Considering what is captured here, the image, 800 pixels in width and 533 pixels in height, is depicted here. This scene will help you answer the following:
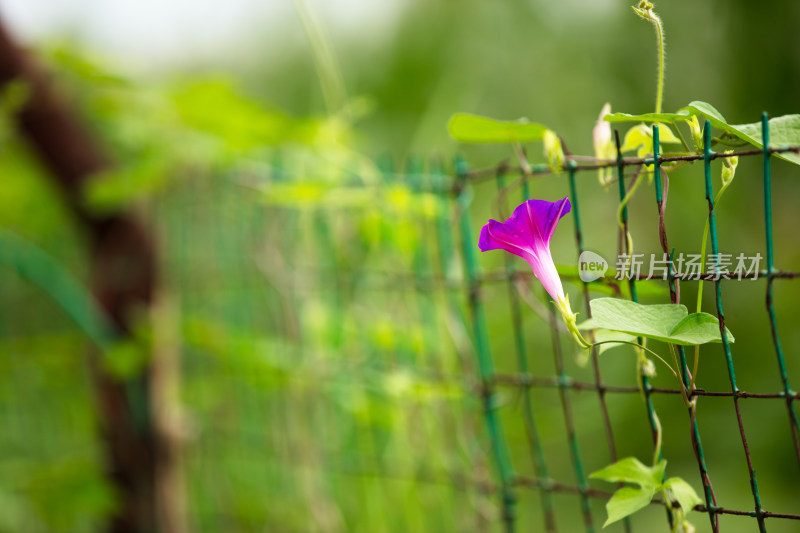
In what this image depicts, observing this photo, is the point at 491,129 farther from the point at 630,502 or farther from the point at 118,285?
the point at 118,285

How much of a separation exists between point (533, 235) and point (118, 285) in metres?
0.93

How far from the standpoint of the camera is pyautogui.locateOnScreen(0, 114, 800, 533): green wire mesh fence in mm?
586

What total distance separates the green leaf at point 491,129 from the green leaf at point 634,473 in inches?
8.5

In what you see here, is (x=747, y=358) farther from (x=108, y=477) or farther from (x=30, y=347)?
(x=30, y=347)

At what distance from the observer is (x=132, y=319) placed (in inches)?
43.3

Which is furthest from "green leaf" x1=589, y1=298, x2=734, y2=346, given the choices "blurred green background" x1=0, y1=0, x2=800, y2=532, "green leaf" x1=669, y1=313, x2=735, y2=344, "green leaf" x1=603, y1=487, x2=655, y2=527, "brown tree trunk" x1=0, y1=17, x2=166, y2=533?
"brown tree trunk" x1=0, y1=17, x2=166, y2=533

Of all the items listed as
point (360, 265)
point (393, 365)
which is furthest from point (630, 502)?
point (360, 265)

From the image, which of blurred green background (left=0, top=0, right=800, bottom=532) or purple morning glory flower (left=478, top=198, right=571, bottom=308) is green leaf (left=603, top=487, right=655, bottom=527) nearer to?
purple morning glory flower (left=478, top=198, right=571, bottom=308)

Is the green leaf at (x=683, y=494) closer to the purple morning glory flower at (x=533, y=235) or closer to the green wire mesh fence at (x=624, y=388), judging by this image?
the green wire mesh fence at (x=624, y=388)

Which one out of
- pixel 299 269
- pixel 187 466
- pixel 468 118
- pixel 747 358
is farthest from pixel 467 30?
pixel 468 118

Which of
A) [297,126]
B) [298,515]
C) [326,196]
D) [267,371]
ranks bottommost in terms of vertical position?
[298,515]

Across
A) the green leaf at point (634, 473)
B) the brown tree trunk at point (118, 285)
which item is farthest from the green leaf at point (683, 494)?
the brown tree trunk at point (118, 285)

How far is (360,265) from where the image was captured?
1028 millimetres

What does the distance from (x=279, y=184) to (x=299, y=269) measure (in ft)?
0.57
